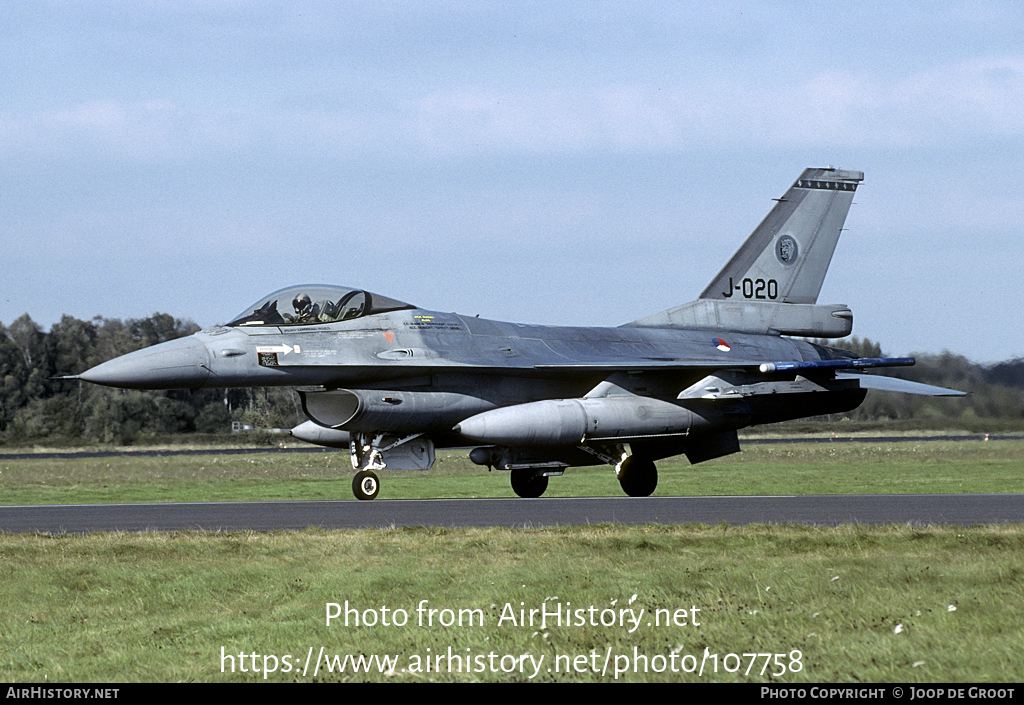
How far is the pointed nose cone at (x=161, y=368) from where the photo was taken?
15328 mm

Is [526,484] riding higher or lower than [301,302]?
lower

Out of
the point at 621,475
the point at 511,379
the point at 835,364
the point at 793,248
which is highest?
the point at 793,248

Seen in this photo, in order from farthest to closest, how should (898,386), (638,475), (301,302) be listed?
(898,386) < (638,475) < (301,302)

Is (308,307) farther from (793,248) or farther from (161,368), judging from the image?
(793,248)

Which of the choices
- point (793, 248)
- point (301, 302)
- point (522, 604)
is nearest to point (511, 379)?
point (301, 302)

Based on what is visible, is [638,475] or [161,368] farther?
[638,475]

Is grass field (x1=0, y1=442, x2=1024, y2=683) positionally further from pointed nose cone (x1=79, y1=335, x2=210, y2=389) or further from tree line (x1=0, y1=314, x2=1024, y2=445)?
tree line (x1=0, y1=314, x2=1024, y2=445)

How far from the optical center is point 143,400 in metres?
46.8

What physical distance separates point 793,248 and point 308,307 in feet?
32.8

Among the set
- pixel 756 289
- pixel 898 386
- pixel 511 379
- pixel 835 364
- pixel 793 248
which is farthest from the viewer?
pixel 793 248

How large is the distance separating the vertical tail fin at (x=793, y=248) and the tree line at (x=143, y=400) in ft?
8.75

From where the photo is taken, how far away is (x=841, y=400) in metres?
19.6
